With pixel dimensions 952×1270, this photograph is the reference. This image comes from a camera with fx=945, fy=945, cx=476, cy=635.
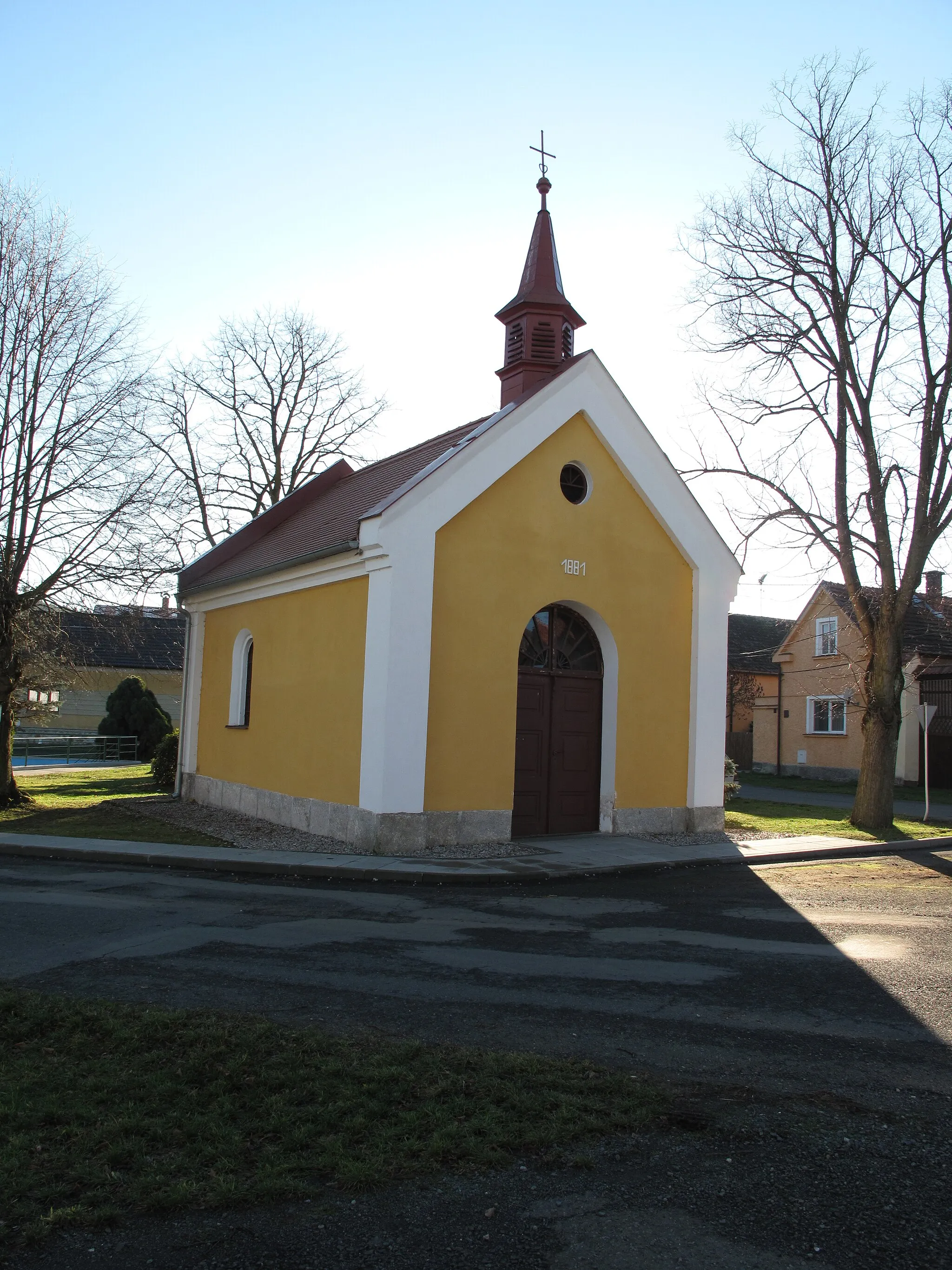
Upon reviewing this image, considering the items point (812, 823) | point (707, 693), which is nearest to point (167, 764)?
point (707, 693)

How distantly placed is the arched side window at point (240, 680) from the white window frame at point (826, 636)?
72.4ft

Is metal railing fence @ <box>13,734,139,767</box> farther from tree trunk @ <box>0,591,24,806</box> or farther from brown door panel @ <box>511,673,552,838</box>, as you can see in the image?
brown door panel @ <box>511,673,552,838</box>

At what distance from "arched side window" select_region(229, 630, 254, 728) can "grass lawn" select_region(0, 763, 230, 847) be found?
2.48 meters

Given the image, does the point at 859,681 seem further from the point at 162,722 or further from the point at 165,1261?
the point at 162,722

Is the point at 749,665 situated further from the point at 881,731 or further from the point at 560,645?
the point at 560,645

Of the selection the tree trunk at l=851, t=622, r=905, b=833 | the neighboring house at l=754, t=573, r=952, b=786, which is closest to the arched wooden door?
the tree trunk at l=851, t=622, r=905, b=833

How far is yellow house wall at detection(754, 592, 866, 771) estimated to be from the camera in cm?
3266

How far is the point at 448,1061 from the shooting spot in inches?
191

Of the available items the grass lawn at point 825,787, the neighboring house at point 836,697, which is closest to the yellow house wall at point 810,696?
the neighboring house at point 836,697

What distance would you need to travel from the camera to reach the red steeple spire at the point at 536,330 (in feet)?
53.3

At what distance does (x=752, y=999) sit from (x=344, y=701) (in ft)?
26.5

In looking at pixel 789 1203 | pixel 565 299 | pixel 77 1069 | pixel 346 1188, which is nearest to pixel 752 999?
pixel 789 1203

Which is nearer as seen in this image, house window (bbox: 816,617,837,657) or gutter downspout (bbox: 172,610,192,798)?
gutter downspout (bbox: 172,610,192,798)

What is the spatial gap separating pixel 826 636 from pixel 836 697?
2507mm
